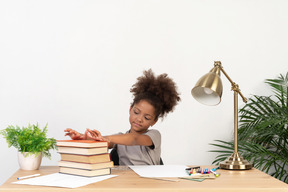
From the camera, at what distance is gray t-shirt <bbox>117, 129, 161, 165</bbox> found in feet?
7.18

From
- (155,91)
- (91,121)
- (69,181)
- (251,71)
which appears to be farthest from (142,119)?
(251,71)

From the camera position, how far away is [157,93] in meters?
2.29

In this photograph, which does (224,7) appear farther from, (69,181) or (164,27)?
(69,181)

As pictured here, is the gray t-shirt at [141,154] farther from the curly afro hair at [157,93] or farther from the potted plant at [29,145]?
the potted plant at [29,145]

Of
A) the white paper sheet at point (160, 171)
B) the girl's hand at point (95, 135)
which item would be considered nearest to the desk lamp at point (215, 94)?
the white paper sheet at point (160, 171)

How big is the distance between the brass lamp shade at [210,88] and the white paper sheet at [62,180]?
63cm

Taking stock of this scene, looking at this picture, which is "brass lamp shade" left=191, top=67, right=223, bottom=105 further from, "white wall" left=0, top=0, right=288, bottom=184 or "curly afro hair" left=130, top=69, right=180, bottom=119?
Result: "white wall" left=0, top=0, right=288, bottom=184

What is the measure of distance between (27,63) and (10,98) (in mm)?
342

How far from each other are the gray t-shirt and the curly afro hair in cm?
17

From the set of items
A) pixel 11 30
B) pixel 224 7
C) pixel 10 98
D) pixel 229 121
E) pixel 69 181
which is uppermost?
pixel 224 7

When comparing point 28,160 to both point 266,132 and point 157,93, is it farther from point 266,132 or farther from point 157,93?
point 266,132

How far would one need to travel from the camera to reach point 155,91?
7.59 feet

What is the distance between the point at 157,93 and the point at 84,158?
2.70ft

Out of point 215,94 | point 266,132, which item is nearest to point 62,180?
point 215,94
